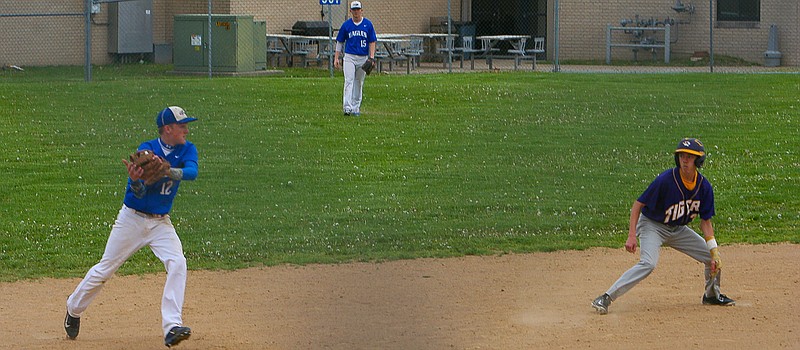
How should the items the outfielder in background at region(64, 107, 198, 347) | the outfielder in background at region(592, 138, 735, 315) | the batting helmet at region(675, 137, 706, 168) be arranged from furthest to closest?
the outfielder in background at region(592, 138, 735, 315) < the batting helmet at region(675, 137, 706, 168) < the outfielder in background at region(64, 107, 198, 347)

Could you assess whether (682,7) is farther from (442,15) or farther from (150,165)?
(150,165)

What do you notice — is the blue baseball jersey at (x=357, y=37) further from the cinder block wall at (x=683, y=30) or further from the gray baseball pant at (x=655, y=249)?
the cinder block wall at (x=683, y=30)

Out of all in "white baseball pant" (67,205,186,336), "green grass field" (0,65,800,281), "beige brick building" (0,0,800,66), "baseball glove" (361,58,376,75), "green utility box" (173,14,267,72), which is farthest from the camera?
"beige brick building" (0,0,800,66)

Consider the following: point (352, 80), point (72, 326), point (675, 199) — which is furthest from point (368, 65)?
point (72, 326)

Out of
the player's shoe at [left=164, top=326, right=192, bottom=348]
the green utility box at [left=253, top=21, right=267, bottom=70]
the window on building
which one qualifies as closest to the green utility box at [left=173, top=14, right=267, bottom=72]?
the green utility box at [left=253, top=21, right=267, bottom=70]

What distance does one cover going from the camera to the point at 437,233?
38.6 feet

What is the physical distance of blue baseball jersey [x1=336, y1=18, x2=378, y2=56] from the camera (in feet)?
58.3

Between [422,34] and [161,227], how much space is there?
2152cm

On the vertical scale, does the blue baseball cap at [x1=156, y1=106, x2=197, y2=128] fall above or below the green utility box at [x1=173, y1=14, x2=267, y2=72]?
below

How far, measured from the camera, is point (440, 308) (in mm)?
8656

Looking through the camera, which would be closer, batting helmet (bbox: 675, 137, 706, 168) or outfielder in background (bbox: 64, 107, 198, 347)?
outfielder in background (bbox: 64, 107, 198, 347)

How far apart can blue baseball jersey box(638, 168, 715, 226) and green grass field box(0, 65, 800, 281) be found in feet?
9.55

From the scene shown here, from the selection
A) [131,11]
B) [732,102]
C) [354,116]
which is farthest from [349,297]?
[131,11]

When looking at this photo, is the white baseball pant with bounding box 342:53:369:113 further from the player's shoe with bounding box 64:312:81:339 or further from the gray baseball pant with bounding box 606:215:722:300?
the player's shoe with bounding box 64:312:81:339
